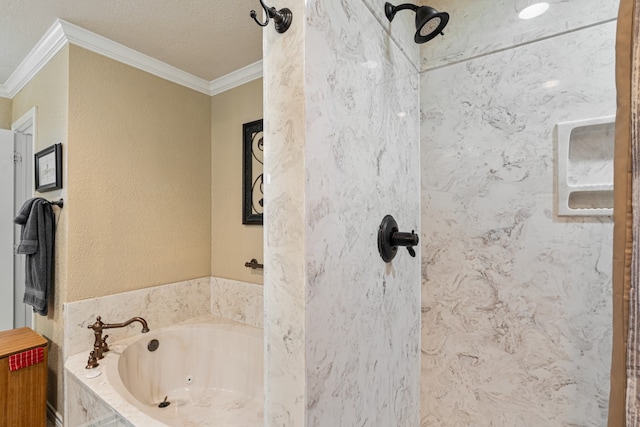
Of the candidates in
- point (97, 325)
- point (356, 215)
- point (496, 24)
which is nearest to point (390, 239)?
point (356, 215)

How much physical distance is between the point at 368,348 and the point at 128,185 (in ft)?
5.81

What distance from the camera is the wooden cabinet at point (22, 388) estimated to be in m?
1.57

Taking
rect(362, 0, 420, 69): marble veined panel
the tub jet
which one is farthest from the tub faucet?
rect(362, 0, 420, 69): marble veined panel

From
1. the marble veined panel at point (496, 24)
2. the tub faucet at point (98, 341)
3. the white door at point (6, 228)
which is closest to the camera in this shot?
the marble veined panel at point (496, 24)

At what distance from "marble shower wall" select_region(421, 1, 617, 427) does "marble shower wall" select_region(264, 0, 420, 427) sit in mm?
301

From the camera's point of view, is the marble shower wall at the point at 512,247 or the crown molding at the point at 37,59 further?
the crown molding at the point at 37,59

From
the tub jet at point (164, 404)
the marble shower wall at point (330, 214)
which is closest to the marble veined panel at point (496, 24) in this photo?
the marble shower wall at point (330, 214)

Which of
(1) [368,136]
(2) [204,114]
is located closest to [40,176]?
(2) [204,114]

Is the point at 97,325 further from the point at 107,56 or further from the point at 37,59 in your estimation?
the point at 37,59

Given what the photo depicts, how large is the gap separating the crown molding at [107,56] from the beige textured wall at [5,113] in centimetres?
4

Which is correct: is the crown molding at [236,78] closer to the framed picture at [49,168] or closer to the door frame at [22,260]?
the framed picture at [49,168]

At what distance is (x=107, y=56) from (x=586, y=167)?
2.41 metres

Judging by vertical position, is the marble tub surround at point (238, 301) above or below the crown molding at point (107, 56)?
below

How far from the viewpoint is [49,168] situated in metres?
1.79
